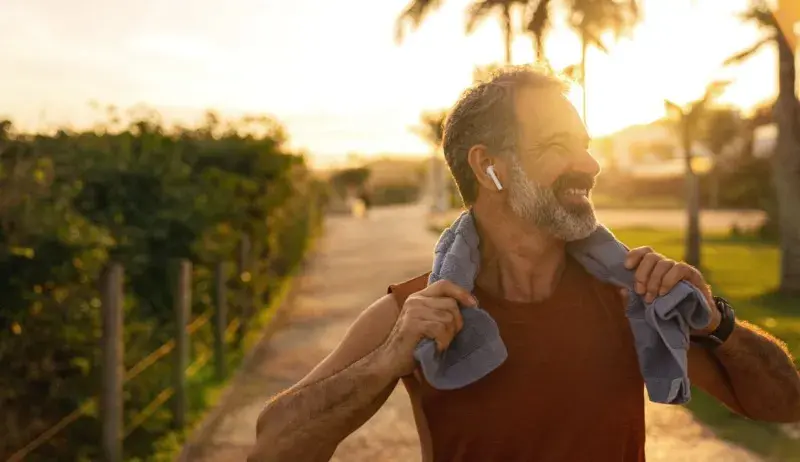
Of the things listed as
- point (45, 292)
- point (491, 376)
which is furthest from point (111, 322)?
point (491, 376)

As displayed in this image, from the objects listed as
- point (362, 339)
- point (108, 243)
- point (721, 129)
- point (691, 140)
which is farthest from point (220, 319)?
point (721, 129)

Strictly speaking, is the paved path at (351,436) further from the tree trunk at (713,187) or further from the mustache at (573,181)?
the tree trunk at (713,187)

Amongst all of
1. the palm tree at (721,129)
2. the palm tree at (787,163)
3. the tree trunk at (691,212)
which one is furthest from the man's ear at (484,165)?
the palm tree at (721,129)

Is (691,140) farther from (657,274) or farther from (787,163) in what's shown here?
(657,274)

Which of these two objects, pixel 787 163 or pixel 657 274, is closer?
pixel 657 274

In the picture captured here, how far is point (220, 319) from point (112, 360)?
427 centimetres

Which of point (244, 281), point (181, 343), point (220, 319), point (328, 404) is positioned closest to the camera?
point (328, 404)

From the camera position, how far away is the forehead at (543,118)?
2279 mm

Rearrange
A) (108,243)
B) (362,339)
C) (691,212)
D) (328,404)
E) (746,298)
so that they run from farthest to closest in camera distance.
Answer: (691,212)
(746,298)
(108,243)
(362,339)
(328,404)

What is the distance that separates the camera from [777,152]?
17.4 meters

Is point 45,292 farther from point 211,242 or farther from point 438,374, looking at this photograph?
point 211,242

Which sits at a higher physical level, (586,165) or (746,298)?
(586,165)

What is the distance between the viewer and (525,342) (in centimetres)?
222

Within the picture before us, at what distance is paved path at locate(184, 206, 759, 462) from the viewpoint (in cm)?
675
